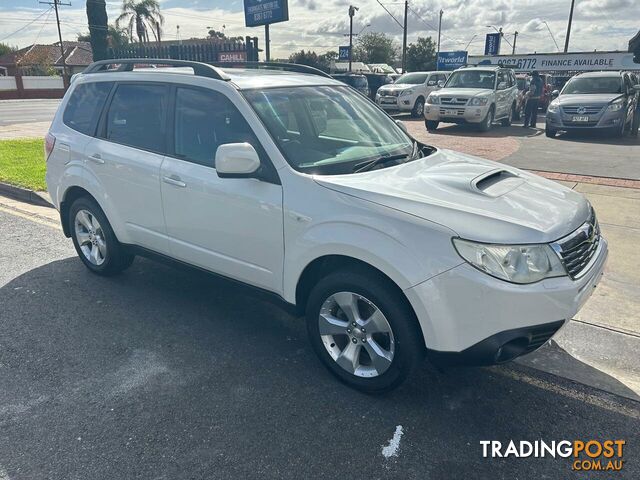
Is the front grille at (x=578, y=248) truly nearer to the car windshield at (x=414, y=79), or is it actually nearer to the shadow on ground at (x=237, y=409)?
the shadow on ground at (x=237, y=409)

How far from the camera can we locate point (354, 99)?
4.22m

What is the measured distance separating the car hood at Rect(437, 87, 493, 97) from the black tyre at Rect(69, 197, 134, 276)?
43.8 ft

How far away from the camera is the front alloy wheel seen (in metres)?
2.96

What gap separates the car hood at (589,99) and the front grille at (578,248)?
41.7 ft

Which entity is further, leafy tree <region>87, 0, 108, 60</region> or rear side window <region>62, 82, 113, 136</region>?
leafy tree <region>87, 0, 108, 60</region>

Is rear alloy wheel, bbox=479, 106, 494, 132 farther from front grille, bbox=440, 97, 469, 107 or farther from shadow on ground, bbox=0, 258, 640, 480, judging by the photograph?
shadow on ground, bbox=0, 258, 640, 480

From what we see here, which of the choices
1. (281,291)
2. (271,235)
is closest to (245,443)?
(281,291)

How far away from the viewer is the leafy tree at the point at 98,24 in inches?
417

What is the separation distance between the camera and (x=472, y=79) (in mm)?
16797

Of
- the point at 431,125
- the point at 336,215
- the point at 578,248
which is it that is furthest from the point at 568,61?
the point at 336,215

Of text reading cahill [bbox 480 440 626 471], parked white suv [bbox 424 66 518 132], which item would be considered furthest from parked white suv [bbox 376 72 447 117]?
text reading cahill [bbox 480 440 626 471]

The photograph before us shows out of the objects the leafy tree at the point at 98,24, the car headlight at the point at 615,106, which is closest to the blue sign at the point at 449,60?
the car headlight at the point at 615,106

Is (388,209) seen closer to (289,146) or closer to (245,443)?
(289,146)

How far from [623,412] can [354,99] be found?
2.87 m
